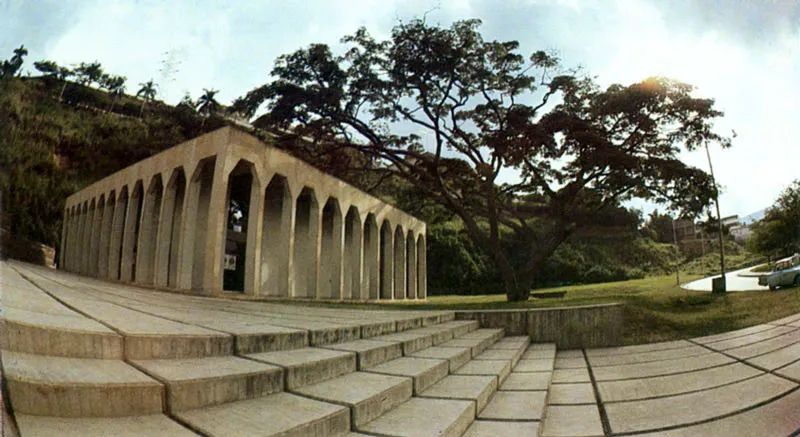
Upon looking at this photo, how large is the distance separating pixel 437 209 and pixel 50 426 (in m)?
14.1

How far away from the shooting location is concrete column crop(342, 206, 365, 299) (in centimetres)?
1518

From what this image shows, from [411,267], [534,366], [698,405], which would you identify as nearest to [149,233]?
[411,267]

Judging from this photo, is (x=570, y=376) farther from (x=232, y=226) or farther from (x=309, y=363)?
(x=232, y=226)

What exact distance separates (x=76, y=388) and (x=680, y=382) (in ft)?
6.59

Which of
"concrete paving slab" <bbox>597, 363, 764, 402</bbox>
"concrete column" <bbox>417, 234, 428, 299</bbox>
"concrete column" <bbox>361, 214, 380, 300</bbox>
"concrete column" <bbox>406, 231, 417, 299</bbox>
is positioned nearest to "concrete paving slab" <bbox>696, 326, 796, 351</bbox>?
"concrete paving slab" <bbox>597, 363, 764, 402</bbox>

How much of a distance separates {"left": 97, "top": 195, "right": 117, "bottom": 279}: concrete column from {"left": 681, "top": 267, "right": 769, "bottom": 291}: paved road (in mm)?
20000

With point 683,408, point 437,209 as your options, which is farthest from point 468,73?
point 683,408

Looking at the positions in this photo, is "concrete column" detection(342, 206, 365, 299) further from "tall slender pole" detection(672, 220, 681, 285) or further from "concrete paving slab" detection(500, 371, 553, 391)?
"tall slender pole" detection(672, 220, 681, 285)

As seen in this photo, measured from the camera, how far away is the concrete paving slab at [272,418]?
100 centimetres

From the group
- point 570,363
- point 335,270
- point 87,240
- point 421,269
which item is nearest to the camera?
point 570,363

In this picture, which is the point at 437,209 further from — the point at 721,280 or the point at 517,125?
the point at 721,280

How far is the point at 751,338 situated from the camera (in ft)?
3.96

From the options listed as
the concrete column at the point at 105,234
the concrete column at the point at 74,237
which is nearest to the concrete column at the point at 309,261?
the concrete column at the point at 105,234

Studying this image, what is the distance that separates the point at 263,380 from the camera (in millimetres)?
1357
